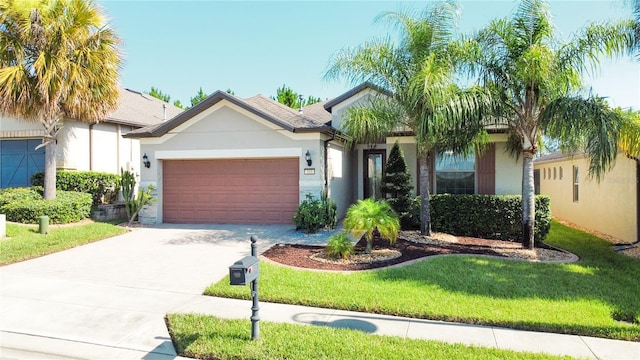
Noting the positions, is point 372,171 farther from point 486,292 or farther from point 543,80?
point 486,292

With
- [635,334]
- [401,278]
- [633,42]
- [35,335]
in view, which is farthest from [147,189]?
[633,42]

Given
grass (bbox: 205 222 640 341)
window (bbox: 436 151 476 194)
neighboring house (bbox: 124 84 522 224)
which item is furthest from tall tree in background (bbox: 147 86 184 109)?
grass (bbox: 205 222 640 341)

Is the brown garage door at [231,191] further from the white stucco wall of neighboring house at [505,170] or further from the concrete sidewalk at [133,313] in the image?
the white stucco wall of neighboring house at [505,170]

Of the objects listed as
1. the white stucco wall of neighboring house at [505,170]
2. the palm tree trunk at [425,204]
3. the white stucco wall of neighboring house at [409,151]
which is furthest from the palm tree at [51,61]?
the white stucco wall of neighboring house at [505,170]

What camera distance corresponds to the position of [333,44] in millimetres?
11688

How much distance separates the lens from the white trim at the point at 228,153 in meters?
13.0

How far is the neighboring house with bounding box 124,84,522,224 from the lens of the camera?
12914mm

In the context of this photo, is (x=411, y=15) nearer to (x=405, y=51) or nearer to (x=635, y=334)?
→ (x=405, y=51)

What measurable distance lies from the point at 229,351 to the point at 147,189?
1122 centimetres

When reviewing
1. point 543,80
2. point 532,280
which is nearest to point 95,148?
point 543,80

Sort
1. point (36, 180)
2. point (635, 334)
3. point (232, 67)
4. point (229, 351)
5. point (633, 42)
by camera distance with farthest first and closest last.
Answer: point (232, 67), point (36, 180), point (633, 42), point (635, 334), point (229, 351)

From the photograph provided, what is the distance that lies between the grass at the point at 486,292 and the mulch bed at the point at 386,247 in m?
0.60

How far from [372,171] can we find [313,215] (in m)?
5.62

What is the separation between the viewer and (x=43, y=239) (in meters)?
10.3
